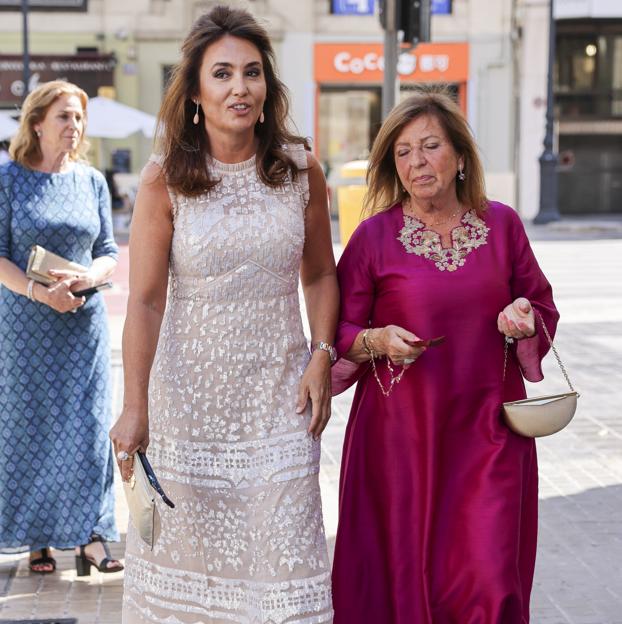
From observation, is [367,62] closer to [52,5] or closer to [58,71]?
[58,71]

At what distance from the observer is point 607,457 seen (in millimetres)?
7586

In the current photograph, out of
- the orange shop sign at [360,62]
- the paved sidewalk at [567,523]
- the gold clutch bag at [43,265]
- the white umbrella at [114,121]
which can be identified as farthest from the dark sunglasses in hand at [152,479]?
the orange shop sign at [360,62]

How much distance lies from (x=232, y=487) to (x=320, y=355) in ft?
1.47

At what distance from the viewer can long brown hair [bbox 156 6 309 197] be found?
3658 millimetres

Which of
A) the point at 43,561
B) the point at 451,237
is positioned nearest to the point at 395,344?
the point at 451,237

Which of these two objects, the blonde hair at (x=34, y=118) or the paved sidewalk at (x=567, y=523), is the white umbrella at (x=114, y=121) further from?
the blonde hair at (x=34, y=118)

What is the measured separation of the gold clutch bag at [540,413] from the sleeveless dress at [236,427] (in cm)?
61

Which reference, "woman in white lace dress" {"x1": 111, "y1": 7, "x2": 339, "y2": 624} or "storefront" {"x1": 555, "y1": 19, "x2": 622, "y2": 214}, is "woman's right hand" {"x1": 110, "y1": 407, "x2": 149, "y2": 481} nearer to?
"woman in white lace dress" {"x1": 111, "y1": 7, "x2": 339, "y2": 624}

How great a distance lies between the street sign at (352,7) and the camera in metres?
30.1

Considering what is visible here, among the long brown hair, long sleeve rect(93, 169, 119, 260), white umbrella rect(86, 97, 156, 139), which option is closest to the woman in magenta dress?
the long brown hair

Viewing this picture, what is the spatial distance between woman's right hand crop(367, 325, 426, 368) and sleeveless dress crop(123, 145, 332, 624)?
26 cm

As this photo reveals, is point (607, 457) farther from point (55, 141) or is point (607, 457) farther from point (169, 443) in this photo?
point (169, 443)

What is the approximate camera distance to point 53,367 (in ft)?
18.0

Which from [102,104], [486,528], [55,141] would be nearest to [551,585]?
[486,528]
